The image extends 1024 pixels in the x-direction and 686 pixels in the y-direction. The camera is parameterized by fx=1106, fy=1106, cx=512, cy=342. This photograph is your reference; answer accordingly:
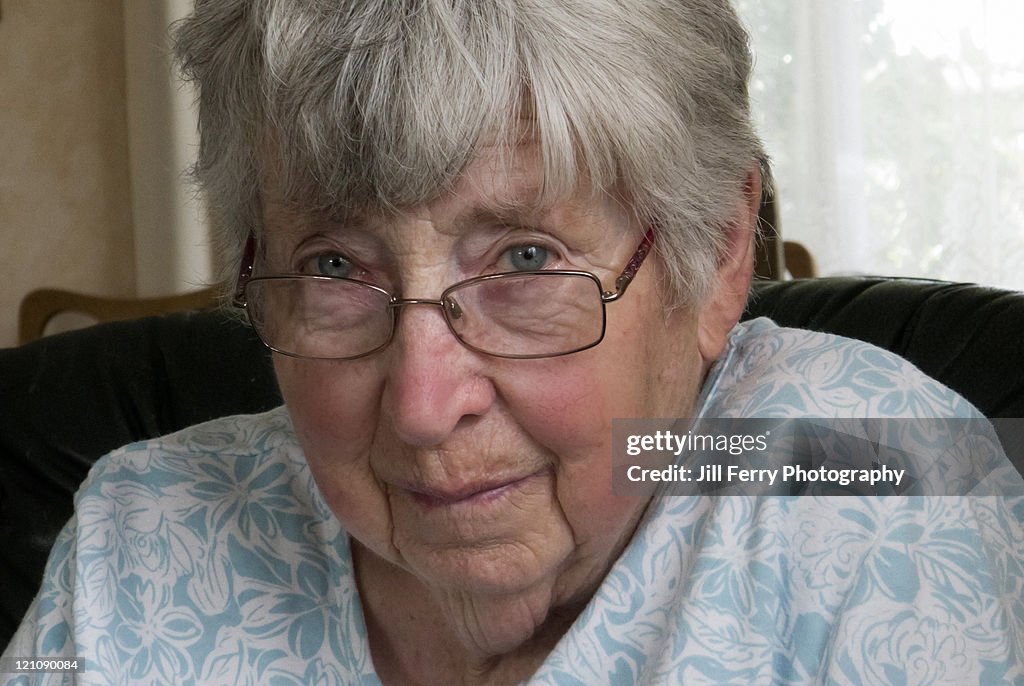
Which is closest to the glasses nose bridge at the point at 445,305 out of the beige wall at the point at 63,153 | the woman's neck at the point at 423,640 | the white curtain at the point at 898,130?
the woman's neck at the point at 423,640

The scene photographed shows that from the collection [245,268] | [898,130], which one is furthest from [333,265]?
[898,130]

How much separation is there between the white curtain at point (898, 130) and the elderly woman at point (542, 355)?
1805 mm

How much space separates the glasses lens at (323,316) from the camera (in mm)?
1002

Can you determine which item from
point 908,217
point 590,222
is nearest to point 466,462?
point 590,222

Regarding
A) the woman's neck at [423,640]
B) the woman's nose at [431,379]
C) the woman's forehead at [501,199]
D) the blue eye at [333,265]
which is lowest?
the woman's neck at [423,640]

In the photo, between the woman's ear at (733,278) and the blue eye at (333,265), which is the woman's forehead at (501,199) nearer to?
the blue eye at (333,265)

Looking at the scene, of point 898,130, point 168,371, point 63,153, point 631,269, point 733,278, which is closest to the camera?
point 631,269

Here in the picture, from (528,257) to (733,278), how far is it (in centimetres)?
26

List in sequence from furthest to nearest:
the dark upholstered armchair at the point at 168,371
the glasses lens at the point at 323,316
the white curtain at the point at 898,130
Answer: the white curtain at the point at 898,130
the dark upholstered armchair at the point at 168,371
the glasses lens at the point at 323,316

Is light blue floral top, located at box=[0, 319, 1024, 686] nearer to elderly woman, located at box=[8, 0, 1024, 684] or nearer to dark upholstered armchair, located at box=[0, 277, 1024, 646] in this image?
elderly woman, located at box=[8, 0, 1024, 684]

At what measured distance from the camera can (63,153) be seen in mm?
3627

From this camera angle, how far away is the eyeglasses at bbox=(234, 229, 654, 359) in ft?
3.15

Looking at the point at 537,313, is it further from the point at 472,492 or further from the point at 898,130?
the point at 898,130

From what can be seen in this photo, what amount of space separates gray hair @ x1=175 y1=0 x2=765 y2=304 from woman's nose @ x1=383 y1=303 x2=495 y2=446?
106 mm
